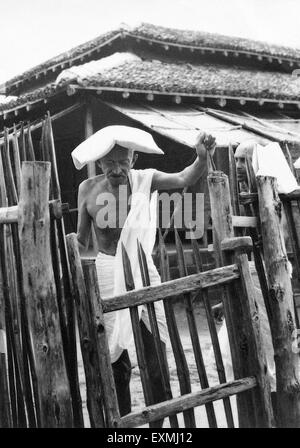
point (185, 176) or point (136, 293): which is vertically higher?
point (185, 176)

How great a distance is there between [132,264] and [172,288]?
0.90 meters

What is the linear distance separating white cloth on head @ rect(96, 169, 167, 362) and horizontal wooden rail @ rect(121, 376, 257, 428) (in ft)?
2.24

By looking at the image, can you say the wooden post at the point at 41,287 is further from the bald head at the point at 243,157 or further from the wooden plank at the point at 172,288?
the bald head at the point at 243,157

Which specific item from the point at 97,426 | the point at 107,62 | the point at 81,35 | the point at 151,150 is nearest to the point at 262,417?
the point at 97,426

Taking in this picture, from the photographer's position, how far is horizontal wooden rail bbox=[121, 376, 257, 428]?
2576 mm

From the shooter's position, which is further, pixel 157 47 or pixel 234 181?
pixel 157 47

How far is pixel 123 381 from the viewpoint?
11.4 ft

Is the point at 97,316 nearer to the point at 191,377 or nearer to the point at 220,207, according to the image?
the point at 220,207

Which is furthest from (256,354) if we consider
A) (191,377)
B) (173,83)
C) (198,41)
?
(198,41)

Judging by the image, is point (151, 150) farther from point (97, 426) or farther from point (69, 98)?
point (69, 98)

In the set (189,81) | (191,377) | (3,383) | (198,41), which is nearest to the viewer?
(3,383)

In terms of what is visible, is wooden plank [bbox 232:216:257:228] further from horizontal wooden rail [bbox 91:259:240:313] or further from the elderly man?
the elderly man

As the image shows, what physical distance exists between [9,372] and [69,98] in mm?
8117

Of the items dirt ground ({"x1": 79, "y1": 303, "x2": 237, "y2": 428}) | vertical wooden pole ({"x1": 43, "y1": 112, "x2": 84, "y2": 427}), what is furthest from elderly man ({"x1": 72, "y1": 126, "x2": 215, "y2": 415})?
vertical wooden pole ({"x1": 43, "y1": 112, "x2": 84, "y2": 427})
